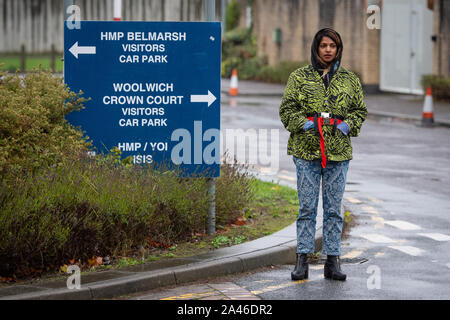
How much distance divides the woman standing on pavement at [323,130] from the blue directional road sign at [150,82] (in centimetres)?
139

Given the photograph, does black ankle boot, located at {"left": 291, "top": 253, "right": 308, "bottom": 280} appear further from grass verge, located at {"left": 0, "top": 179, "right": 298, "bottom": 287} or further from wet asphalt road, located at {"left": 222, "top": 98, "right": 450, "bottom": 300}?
grass verge, located at {"left": 0, "top": 179, "right": 298, "bottom": 287}

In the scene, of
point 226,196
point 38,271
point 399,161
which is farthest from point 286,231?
point 399,161

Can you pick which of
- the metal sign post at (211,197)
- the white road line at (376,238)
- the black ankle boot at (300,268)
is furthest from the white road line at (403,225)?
the black ankle boot at (300,268)

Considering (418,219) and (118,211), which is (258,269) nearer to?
(118,211)

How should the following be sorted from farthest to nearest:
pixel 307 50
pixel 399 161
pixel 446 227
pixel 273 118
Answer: pixel 307 50, pixel 273 118, pixel 399 161, pixel 446 227

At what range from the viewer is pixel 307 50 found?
1312 inches

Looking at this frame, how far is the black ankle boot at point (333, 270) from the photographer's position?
22.6 ft

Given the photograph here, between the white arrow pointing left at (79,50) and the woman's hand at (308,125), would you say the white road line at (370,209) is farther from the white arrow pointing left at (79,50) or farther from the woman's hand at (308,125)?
the white arrow pointing left at (79,50)

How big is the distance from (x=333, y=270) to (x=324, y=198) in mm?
559

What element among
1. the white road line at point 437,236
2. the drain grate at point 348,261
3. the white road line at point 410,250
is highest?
the white road line at point 437,236

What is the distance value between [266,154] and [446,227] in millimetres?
5997

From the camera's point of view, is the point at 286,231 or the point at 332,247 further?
the point at 286,231

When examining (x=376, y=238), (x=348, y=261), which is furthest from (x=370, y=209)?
(x=348, y=261)

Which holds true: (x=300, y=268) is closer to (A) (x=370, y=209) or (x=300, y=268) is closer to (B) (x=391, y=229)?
(B) (x=391, y=229)
